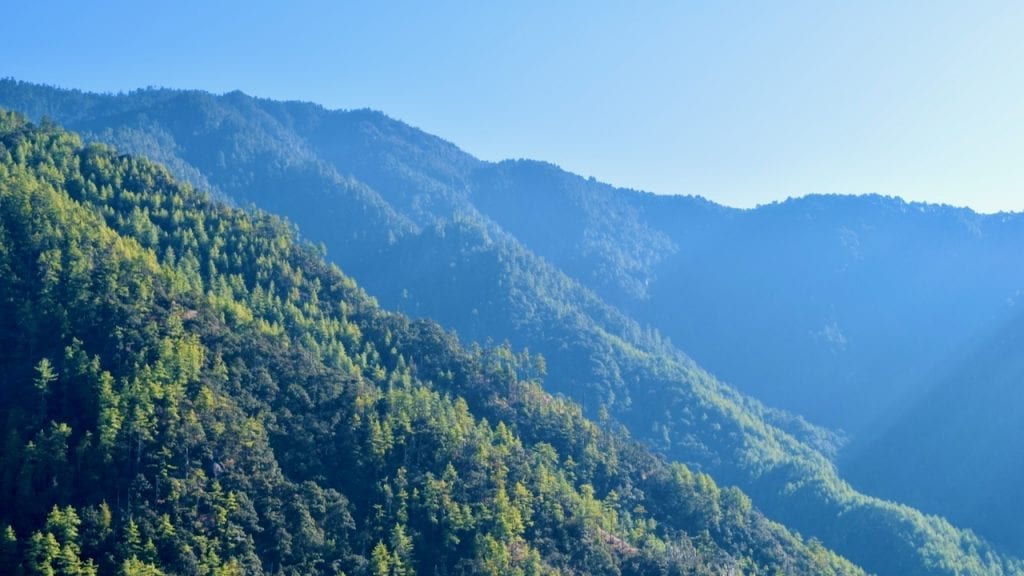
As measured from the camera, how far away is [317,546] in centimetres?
11656

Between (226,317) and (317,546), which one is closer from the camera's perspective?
(317,546)

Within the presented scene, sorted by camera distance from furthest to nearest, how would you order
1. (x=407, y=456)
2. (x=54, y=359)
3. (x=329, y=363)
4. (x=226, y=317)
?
(x=329, y=363)
(x=226, y=317)
(x=407, y=456)
(x=54, y=359)

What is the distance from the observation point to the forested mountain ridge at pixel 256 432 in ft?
363

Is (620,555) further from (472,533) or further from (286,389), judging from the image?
(286,389)

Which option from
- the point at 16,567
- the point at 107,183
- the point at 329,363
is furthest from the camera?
the point at 107,183

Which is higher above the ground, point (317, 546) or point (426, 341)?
point (426, 341)

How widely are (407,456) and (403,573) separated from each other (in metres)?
23.1

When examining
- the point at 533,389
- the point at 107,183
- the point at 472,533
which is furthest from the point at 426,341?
the point at 107,183

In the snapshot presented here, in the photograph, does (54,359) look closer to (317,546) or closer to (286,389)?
(286,389)

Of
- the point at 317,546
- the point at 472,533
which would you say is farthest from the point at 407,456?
the point at 317,546

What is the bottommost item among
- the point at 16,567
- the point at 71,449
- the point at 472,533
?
the point at 16,567

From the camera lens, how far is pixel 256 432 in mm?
126000

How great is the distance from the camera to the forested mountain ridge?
110 metres

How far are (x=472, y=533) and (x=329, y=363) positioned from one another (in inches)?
1902
